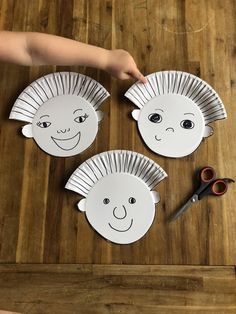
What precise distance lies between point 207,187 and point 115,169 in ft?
0.50

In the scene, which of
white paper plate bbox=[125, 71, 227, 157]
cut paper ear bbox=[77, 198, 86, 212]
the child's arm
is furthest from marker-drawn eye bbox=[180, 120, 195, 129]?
cut paper ear bbox=[77, 198, 86, 212]

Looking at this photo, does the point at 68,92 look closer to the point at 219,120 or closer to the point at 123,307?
the point at 219,120

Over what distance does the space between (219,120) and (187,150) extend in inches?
3.2

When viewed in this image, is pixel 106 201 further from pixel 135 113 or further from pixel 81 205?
pixel 135 113

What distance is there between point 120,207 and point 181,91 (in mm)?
233

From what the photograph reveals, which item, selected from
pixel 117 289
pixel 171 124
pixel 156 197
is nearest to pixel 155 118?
pixel 171 124

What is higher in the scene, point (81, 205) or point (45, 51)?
point (45, 51)

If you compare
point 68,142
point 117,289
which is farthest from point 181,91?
point 117,289

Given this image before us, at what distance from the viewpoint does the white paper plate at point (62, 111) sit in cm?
67

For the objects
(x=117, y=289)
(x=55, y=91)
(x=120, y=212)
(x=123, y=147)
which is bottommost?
(x=117, y=289)

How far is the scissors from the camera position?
24.5 inches

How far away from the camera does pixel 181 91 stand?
689 millimetres

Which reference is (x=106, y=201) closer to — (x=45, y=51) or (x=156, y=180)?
(x=156, y=180)

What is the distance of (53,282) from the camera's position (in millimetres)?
608
